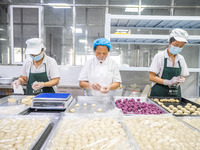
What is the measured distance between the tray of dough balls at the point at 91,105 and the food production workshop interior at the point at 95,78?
0.4 inches

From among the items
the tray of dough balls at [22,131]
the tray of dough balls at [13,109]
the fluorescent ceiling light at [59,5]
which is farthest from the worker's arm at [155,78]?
the fluorescent ceiling light at [59,5]

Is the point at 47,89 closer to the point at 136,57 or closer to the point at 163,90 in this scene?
the point at 163,90

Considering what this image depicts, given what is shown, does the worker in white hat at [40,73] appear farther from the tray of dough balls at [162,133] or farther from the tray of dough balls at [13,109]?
the tray of dough balls at [162,133]

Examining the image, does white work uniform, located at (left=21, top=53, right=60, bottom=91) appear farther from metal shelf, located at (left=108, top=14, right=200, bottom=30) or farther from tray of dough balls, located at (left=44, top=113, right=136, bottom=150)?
metal shelf, located at (left=108, top=14, right=200, bottom=30)

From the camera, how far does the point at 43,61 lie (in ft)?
7.11

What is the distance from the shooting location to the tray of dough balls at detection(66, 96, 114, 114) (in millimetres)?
1473

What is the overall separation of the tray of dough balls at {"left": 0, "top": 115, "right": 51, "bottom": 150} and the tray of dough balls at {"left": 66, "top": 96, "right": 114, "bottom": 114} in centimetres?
38

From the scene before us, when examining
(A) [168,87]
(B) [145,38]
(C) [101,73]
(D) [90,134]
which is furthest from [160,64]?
(D) [90,134]

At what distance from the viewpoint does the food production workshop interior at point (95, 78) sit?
2.93 ft

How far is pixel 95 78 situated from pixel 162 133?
1.40 metres

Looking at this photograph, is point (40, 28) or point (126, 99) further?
point (40, 28)

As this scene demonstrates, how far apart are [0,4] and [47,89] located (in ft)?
13.1

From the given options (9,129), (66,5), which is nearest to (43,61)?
(9,129)

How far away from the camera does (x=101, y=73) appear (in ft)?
7.14
